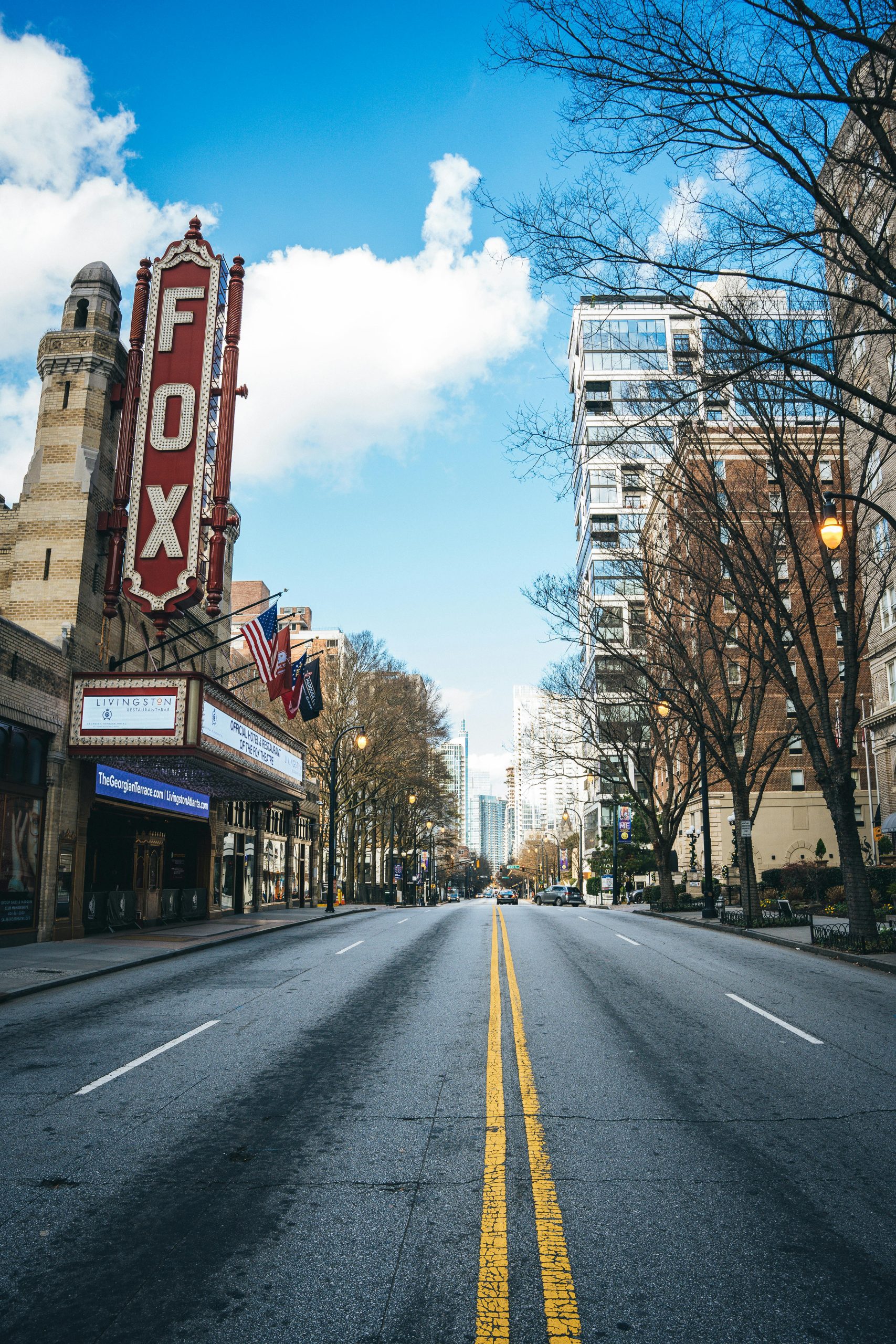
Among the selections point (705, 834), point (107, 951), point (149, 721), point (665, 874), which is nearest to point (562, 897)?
point (665, 874)

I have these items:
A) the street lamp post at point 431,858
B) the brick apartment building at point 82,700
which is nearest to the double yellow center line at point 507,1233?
the brick apartment building at point 82,700

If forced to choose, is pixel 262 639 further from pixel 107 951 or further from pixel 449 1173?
pixel 449 1173

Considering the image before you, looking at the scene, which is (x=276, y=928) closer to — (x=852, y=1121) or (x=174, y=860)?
(x=174, y=860)

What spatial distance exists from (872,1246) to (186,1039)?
7.14 metres

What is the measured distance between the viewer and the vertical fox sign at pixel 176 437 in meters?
22.5

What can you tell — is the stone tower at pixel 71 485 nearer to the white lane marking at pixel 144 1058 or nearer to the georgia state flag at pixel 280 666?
the georgia state flag at pixel 280 666

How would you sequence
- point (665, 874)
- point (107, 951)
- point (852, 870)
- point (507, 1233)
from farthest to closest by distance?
point (665, 874), point (852, 870), point (107, 951), point (507, 1233)

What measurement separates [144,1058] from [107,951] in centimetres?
1116

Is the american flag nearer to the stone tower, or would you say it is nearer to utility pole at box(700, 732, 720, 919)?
the stone tower

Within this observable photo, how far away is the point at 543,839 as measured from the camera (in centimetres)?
15775

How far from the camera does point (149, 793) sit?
26.2m

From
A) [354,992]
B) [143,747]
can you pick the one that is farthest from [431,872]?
[354,992]

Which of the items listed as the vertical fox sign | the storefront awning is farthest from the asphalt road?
the vertical fox sign

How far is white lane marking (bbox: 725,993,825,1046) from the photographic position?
9.60 meters
